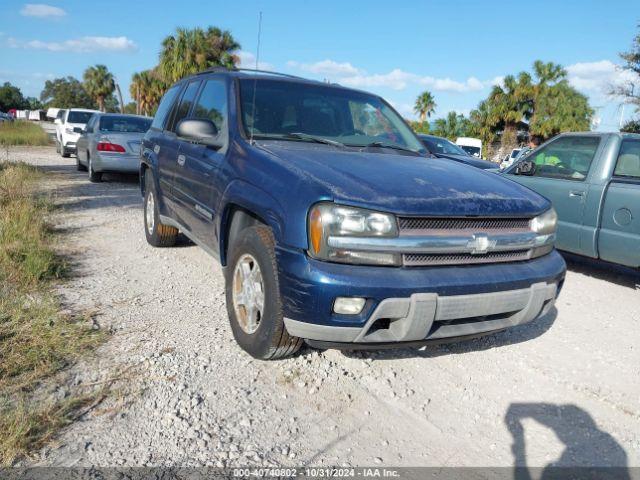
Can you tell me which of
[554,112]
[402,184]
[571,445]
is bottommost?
[571,445]

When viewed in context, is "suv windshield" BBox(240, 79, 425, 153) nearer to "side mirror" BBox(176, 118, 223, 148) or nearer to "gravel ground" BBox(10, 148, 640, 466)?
"side mirror" BBox(176, 118, 223, 148)

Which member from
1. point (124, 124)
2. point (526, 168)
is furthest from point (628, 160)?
point (124, 124)

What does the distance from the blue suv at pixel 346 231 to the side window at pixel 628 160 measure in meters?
2.92

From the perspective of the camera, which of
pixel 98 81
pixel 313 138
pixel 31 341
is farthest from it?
pixel 98 81

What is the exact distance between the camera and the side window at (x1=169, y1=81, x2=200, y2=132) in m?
4.86

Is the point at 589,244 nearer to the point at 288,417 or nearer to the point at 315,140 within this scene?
the point at 315,140

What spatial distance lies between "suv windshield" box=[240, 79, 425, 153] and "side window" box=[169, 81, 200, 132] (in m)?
1.07

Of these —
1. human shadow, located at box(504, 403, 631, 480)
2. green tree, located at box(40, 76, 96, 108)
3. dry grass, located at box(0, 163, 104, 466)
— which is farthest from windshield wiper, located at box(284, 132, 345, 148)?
green tree, located at box(40, 76, 96, 108)

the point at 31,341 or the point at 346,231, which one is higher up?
→ the point at 346,231

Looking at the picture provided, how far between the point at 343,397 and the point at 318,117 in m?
2.14

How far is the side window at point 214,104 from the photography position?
392cm

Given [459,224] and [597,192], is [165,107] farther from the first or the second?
[597,192]

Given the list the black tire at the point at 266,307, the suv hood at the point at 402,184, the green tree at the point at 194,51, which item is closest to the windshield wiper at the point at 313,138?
the suv hood at the point at 402,184

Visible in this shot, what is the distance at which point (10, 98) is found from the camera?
95375 mm
